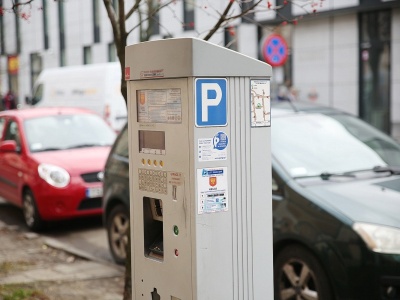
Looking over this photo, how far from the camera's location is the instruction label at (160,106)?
3.33 meters

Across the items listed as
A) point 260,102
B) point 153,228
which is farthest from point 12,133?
point 260,102

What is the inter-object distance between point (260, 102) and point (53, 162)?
599cm

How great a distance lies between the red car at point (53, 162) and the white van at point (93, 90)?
19.8 feet

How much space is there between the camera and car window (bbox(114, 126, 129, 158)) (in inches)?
287

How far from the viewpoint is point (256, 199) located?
3.47 metres

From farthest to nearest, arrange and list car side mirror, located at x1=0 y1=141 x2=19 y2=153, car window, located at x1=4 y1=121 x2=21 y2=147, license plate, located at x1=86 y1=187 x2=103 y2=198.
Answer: car window, located at x1=4 y1=121 x2=21 y2=147, car side mirror, located at x1=0 y1=141 x2=19 y2=153, license plate, located at x1=86 y1=187 x2=103 y2=198

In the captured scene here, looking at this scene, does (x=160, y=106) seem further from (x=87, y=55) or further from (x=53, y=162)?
(x=87, y=55)

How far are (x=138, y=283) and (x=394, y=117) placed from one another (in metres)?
18.8

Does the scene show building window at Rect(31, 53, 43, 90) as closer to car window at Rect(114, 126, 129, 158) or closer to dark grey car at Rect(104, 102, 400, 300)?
car window at Rect(114, 126, 129, 158)

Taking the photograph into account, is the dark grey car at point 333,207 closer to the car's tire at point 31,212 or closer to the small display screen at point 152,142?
the small display screen at point 152,142

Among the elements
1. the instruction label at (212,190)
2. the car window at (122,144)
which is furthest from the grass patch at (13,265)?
the instruction label at (212,190)

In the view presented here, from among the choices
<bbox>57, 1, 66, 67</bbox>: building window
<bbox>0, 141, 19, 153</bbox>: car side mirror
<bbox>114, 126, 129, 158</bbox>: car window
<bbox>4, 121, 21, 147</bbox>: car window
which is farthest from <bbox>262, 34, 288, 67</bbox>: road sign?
<bbox>57, 1, 66, 67</bbox>: building window

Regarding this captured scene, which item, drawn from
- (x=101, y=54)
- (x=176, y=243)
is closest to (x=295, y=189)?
(x=176, y=243)

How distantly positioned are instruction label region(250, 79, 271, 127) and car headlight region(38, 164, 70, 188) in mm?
5688
